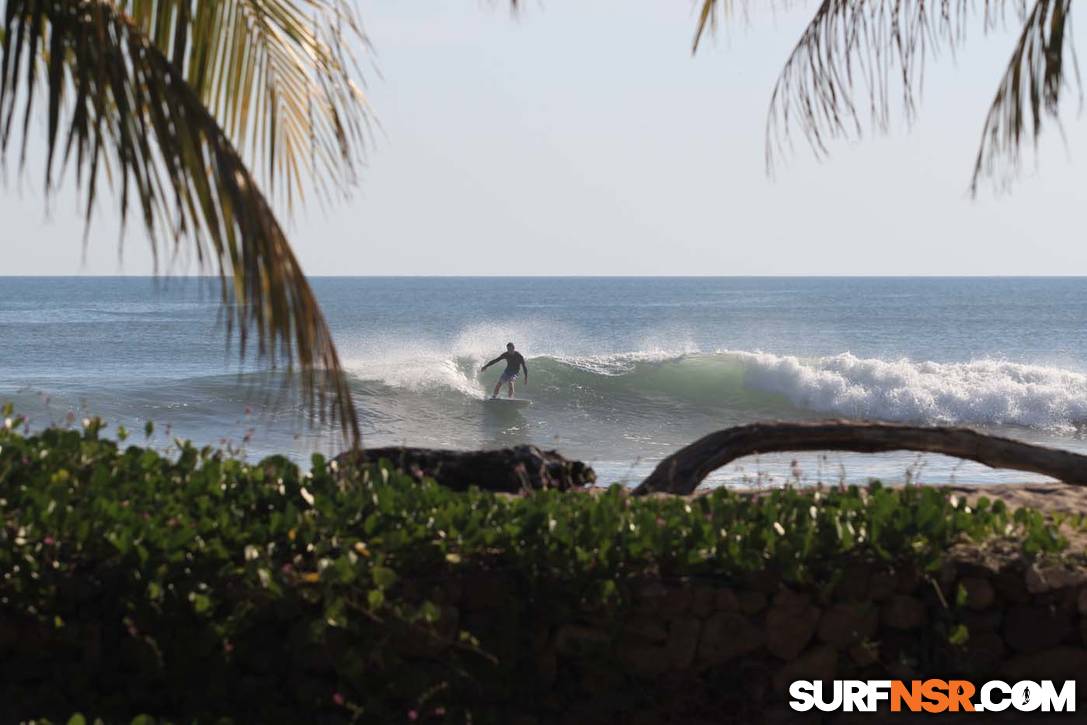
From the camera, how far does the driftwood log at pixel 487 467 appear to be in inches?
242

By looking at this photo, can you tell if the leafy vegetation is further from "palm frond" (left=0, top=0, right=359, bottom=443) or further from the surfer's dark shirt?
the surfer's dark shirt

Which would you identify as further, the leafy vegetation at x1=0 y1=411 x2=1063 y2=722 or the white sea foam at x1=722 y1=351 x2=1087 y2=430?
the white sea foam at x1=722 y1=351 x2=1087 y2=430

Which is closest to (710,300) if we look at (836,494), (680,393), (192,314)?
(192,314)

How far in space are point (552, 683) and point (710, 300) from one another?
103m

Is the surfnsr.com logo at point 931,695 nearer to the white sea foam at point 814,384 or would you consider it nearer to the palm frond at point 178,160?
the palm frond at point 178,160

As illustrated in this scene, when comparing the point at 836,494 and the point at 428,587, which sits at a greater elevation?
the point at 836,494

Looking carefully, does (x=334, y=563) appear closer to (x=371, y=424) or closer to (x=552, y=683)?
(x=552, y=683)

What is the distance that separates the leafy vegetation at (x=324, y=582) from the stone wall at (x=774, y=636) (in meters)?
0.06

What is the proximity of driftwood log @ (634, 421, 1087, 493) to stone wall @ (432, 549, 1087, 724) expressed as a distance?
7.34 ft

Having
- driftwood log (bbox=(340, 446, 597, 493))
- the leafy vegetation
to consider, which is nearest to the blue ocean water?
driftwood log (bbox=(340, 446, 597, 493))

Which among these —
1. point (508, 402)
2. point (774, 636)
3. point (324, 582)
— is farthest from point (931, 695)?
point (508, 402)

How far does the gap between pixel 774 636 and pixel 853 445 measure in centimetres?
269

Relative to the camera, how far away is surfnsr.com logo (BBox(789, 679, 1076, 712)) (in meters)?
4.30

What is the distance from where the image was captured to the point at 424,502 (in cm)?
447
